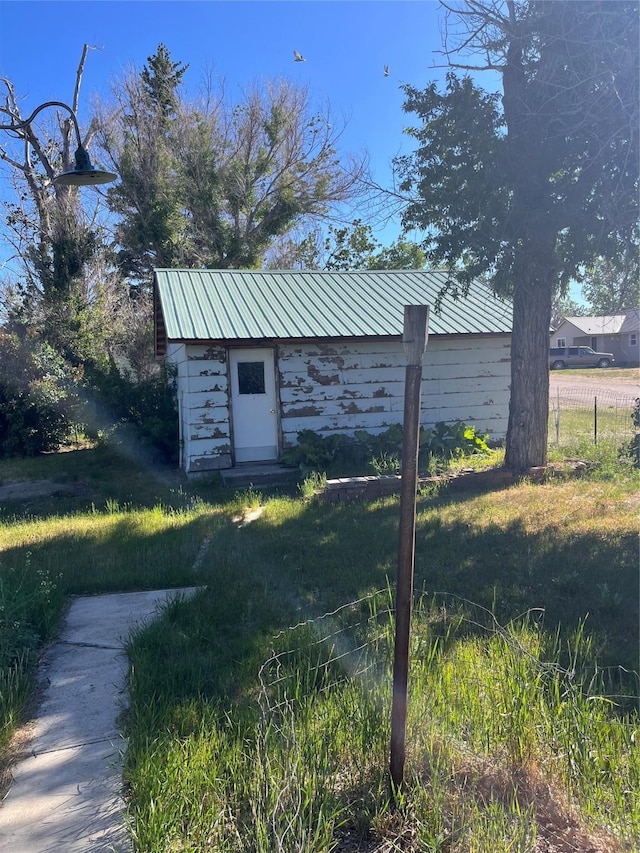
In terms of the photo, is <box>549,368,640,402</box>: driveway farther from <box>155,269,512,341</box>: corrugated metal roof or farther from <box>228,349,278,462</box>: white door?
<box>228,349,278,462</box>: white door

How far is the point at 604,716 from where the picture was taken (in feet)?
9.86

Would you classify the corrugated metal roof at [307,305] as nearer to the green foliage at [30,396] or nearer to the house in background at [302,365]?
the house in background at [302,365]

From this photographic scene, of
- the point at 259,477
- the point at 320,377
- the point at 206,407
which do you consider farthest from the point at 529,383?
the point at 206,407

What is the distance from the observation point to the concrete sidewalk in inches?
101

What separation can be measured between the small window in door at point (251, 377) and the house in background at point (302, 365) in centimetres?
2

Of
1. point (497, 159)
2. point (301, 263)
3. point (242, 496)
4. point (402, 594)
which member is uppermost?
point (301, 263)

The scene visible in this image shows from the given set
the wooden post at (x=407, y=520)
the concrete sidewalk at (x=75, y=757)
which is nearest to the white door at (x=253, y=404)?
the concrete sidewalk at (x=75, y=757)

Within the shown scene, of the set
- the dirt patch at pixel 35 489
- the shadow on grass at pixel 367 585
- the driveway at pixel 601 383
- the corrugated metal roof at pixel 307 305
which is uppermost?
the corrugated metal roof at pixel 307 305

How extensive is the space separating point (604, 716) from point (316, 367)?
985 centimetres

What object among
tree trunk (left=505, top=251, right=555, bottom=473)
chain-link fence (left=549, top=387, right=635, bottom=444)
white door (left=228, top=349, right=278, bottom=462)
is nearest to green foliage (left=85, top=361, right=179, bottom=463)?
white door (left=228, top=349, right=278, bottom=462)

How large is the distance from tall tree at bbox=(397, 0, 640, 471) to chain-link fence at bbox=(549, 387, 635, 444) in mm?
3745

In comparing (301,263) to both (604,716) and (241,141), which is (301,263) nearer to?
(241,141)

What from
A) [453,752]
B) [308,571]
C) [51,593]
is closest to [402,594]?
[453,752]

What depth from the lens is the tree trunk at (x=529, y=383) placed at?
930 centimetres
